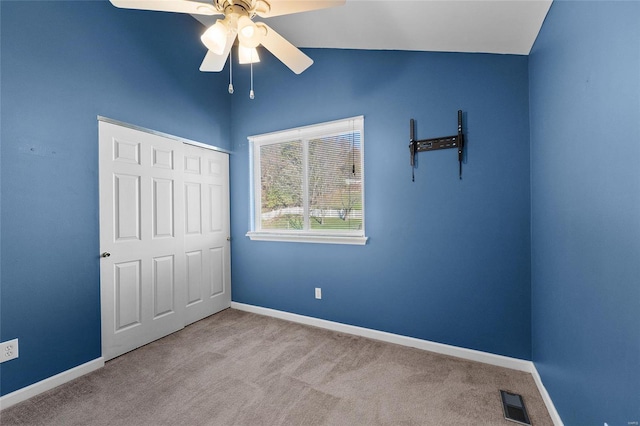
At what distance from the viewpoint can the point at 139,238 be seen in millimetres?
2545

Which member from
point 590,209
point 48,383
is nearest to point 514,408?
point 590,209

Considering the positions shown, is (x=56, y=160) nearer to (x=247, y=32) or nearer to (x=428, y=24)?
(x=247, y=32)

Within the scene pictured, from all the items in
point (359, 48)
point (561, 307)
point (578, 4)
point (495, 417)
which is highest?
point (359, 48)

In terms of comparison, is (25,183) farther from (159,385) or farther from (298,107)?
(298,107)

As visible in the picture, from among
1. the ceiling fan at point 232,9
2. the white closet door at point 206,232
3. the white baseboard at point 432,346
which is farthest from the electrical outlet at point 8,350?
the ceiling fan at point 232,9

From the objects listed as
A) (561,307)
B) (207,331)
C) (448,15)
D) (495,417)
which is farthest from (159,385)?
(448,15)

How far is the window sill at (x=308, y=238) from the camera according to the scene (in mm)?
2748

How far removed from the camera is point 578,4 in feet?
4.17

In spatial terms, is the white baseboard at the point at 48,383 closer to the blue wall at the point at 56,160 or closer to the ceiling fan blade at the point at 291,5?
the blue wall at the point at 56,160

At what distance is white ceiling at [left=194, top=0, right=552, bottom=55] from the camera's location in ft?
5.70

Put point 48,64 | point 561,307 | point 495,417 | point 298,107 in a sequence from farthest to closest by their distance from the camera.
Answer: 1. point 298,107
2. point 48,64
3. point 495,417
4. point 561,307

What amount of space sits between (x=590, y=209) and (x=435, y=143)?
1.32 m

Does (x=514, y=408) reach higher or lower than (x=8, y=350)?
lower

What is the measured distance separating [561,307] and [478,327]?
848 millimetres
